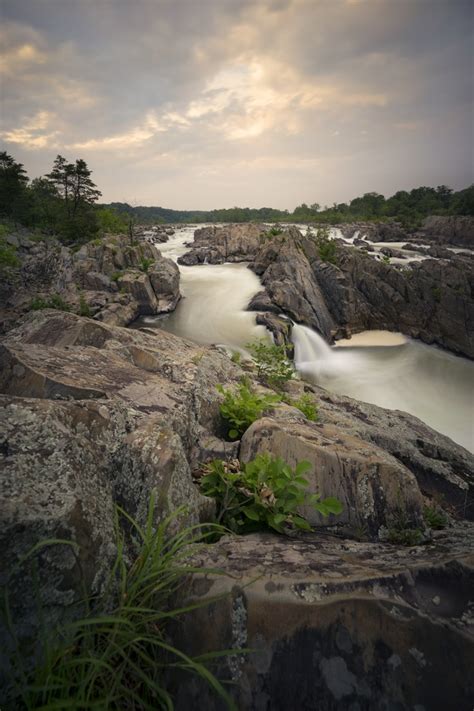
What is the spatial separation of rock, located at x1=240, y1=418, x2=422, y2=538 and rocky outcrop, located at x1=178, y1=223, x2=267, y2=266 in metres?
34.0

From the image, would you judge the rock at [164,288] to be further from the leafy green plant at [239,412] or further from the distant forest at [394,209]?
the distant forest at [394,209]

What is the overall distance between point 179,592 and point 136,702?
17.4 inches

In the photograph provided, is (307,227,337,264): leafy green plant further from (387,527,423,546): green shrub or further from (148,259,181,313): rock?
(387,527,423,546): green shrub

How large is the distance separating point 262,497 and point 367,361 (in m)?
18.8

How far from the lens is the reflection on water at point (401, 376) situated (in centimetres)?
1477

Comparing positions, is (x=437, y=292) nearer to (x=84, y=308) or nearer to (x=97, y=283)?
(x=84, y=308)

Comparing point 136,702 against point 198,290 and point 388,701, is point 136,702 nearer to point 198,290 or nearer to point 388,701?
point 388,701

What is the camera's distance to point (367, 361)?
64.2ft

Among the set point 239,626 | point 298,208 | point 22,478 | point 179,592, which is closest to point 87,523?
point 22,478

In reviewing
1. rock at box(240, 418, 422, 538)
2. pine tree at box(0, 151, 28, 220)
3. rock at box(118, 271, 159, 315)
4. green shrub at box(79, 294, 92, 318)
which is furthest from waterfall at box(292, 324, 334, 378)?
pine tree at box(0, 151, 28, 220)

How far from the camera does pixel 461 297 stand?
21.6 m

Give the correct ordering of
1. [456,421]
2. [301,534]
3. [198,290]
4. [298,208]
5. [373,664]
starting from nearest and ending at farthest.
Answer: [373,664] < [301,534] < [456,421] < [198,290] < [298,208]

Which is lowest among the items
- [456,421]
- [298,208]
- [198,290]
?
[456,421]

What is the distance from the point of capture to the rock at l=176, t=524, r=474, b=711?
1.41 m
